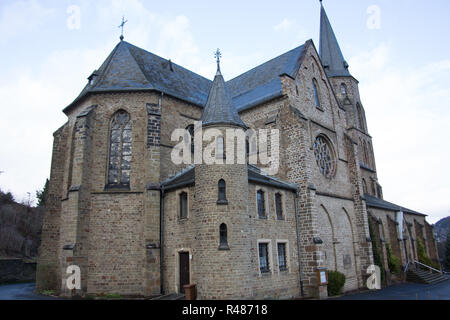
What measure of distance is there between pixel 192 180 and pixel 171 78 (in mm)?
9687

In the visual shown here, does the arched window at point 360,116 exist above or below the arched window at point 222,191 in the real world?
above

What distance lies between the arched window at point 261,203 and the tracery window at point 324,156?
6.03 metres

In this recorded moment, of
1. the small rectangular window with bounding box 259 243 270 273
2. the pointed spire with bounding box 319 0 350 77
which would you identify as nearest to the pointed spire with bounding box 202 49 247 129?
the small rectangular window with bounding box 259 243 270 273

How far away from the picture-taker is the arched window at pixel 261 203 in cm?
1590

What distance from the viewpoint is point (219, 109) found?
15.6m

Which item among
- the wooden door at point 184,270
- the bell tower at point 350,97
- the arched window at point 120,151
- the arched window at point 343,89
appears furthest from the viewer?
the arched window at point 343,89

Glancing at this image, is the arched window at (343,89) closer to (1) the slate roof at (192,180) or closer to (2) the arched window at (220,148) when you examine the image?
(1) the slate roof at (192,180)

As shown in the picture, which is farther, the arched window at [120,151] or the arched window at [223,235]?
the arched window at [120,151]

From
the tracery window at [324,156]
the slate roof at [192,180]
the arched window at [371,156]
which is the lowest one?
the slate roof at [192,180]

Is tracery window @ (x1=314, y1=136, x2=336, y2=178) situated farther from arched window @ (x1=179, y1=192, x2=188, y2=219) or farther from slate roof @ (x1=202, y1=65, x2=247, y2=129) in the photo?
arched window @ (x1=179, y1=192, x2=188, y2=219)

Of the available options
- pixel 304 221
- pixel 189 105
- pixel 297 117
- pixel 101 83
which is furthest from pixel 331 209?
pixel 101 83

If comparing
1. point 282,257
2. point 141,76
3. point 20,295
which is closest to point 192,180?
point 282,257

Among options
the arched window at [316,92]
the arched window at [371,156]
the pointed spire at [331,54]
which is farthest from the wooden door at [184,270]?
the arched window at [371,156]

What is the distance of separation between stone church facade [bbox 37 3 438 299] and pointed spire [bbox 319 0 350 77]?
17463 millimetres
